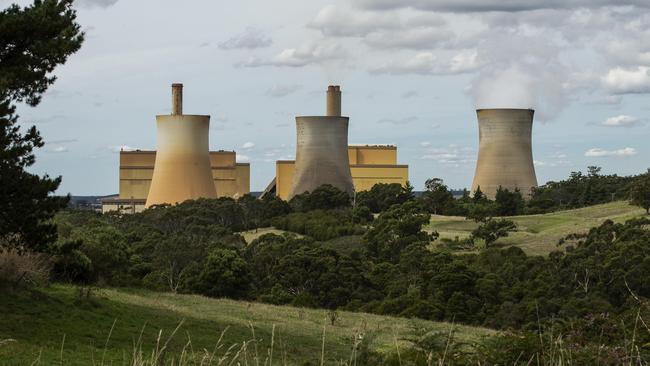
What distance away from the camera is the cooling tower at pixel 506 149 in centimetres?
4250

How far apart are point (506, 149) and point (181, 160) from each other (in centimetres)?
1318

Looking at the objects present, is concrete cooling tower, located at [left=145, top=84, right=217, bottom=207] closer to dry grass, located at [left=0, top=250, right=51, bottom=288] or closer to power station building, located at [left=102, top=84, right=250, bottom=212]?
power station building, located at [left=102, top=84, right=250, bottom=212]

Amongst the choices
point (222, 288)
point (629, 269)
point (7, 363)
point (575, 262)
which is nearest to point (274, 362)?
point (7, 363)

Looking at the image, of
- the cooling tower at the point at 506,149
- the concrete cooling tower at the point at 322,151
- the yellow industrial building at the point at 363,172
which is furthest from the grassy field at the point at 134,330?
the yellow industrial building at the point at 363,172

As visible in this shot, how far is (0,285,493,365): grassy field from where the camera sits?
350 inches

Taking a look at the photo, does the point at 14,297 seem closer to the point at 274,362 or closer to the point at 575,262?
the point at 274,362

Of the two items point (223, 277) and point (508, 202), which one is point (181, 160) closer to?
point (508, 202)

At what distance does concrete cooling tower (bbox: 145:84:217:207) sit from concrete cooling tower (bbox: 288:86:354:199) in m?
4.37

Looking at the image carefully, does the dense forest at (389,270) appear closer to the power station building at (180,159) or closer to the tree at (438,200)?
the power station building at (180,159)

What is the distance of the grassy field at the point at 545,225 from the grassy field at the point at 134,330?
22.8 meters

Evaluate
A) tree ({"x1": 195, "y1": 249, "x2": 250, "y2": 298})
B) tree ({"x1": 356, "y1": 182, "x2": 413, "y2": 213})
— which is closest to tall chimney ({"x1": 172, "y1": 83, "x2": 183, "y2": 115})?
tree ({"x1": 356, "y1": 182, "x2": 413, "y2": 213})

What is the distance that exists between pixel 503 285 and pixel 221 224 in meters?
22.5

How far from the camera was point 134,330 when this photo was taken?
11156 millimetres

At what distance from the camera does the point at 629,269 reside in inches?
1010
